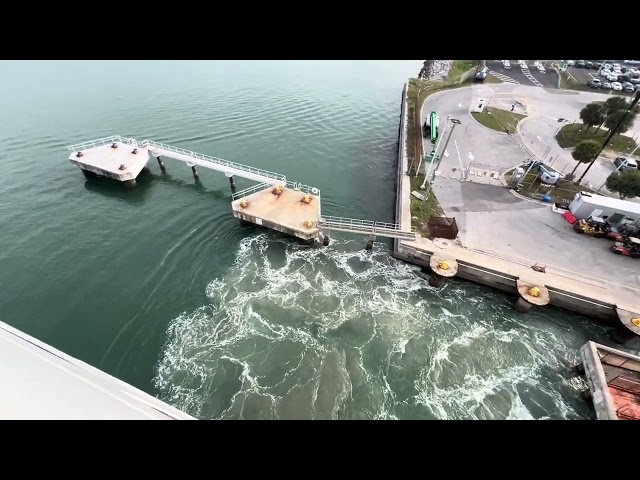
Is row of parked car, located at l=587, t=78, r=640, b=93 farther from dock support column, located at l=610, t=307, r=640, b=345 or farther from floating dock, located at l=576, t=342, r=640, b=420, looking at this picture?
floating dock, located at l=576, t=342, r=640, b=420

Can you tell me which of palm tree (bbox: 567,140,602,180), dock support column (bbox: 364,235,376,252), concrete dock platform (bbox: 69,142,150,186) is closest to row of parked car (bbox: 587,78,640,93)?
palm tree (bbox: 567,140,602,180)

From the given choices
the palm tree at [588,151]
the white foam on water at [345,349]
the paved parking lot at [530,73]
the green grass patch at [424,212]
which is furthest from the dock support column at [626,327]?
the paved parking lot at [530,73]

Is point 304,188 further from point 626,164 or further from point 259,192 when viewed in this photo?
point 626,164

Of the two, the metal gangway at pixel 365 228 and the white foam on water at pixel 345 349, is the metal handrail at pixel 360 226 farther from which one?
the white foam on water at pixel 345 349

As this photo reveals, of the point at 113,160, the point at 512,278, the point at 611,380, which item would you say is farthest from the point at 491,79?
the point at 113,160

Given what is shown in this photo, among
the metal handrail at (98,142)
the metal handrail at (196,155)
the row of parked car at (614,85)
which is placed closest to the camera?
the metal handrail at (196,155)
